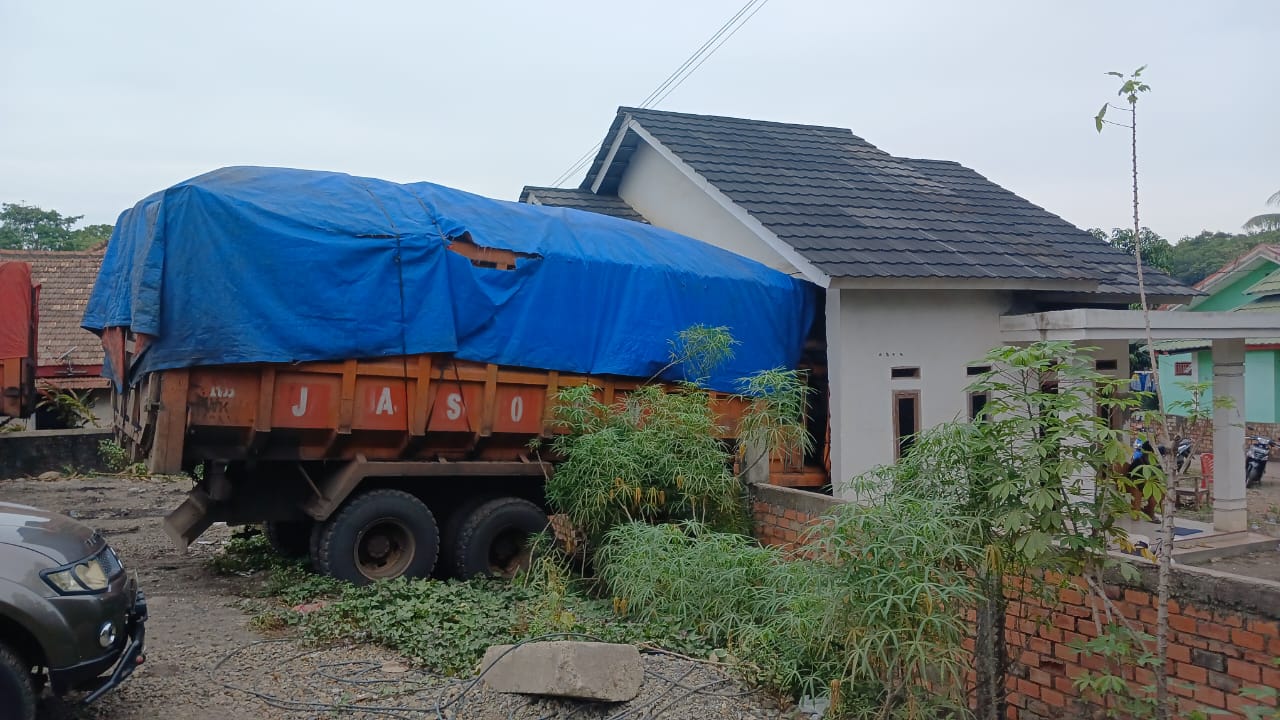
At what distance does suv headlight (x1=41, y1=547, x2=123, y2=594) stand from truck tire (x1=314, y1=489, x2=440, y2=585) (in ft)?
10.1

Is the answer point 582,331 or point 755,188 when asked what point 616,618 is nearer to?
point 582,331

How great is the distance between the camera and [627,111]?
13562 millimetres

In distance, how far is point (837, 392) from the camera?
1038 centimetres

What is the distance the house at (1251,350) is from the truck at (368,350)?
53.2 ft

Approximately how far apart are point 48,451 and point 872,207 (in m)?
14.4

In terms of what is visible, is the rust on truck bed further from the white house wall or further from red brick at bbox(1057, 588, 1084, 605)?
red brick at bbox(1057, 588, 1084, 605)

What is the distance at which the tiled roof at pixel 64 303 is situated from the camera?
64.5 feet

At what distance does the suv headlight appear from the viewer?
4.45 metres

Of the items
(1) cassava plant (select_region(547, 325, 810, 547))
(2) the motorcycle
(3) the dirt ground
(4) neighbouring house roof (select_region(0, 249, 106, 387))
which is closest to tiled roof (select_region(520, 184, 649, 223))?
(1) cassava plant (select_region(547, 325, 810, 547))

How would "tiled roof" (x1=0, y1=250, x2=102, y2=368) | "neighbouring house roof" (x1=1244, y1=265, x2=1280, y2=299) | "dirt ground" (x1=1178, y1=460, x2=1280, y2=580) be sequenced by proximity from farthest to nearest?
"neighbouring house roof" (x1=1244, y1=265, x2=1280, y2=299)
"tiled roof" (x1=0, y1=250, x2=102, y2=368)
"dirt ground" (x1=1178, y1=460, x2=1280, y2=580)

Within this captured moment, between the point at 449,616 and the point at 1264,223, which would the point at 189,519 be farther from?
the point at 1264,223

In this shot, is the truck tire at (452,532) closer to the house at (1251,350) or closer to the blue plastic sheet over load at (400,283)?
the blue plastic sheet over load at (400,283)

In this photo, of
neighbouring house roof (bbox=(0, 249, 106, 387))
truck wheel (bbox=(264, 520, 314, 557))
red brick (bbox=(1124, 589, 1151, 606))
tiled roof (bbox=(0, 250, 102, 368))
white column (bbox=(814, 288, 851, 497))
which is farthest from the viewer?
tiled roof (bbox=(0, 250, 102, 368))

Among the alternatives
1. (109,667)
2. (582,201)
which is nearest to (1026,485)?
(109,667)
